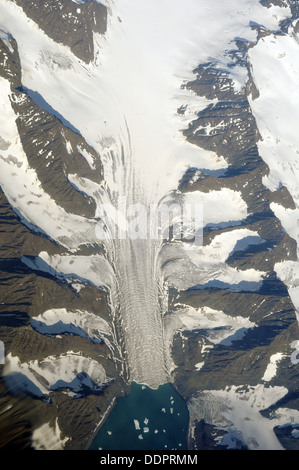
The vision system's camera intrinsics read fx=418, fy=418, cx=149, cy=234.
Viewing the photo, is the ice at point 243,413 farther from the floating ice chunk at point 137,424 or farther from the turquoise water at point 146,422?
the floating ice chunk at point 137,424

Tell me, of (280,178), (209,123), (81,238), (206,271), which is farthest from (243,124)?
(81,238)

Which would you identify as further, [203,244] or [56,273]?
[203,244]

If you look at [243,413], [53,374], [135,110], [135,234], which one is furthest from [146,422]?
[135,110]

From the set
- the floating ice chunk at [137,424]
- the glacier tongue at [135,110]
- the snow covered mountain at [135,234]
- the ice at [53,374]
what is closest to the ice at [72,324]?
the snow covered mountain at [135,234]

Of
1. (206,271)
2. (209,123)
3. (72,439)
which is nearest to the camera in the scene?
(72,439)

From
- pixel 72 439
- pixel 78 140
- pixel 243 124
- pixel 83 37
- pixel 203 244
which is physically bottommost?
pixel 72 439

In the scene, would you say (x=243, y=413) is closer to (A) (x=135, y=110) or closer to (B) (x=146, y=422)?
(B) (x=146, y=422)
